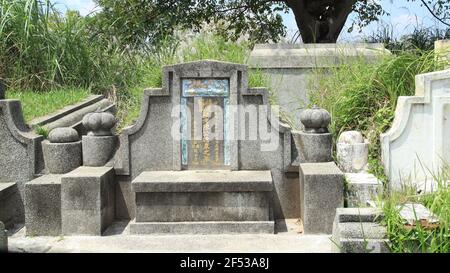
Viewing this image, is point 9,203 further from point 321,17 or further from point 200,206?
point 321,17

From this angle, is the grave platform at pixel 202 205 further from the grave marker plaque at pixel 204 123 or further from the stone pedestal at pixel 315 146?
the stone pedestal at pixel 315 146

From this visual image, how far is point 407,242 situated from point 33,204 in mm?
3613

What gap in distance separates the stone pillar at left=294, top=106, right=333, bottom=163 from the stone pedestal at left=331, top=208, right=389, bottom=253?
145 cm

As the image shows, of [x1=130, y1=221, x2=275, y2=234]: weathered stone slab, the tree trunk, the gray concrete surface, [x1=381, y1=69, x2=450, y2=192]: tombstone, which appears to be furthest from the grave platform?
the tree trunk

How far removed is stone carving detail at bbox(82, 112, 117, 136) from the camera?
18.3ft

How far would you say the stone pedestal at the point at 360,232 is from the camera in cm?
377

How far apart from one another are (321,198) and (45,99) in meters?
4.39

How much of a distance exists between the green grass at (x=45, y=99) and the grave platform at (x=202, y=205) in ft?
7.33

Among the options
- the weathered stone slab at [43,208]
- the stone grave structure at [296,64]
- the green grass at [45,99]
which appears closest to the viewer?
the weathered stone slab at [43,208]

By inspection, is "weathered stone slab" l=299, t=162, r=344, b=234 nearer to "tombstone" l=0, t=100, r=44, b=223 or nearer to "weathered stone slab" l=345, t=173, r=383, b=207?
"weathered stone slab" l=345, t=173, r=383, b=207

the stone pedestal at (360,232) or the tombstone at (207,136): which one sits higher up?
the tombstone at (207,136)

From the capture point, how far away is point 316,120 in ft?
17.8

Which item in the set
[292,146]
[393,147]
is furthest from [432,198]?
[292,146]

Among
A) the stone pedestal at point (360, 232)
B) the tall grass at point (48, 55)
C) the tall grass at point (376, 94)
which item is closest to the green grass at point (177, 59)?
the tall grass at point (48, 55)
